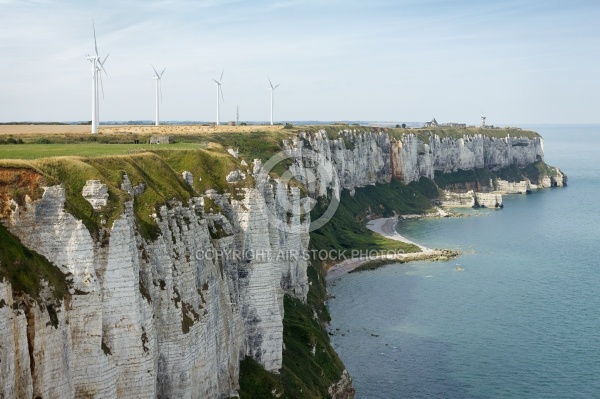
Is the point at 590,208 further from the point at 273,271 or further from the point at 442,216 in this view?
the point at 273,271

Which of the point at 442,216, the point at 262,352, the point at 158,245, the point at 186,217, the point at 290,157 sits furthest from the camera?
the point at 442,216

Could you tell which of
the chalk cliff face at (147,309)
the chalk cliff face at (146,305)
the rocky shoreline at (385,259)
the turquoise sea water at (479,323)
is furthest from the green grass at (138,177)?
the rocky shoreline at (385,259)

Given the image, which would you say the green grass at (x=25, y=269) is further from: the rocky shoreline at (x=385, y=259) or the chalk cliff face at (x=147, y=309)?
the rocky shoreline at (x=385, y=259)

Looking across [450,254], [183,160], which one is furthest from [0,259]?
[450,254]

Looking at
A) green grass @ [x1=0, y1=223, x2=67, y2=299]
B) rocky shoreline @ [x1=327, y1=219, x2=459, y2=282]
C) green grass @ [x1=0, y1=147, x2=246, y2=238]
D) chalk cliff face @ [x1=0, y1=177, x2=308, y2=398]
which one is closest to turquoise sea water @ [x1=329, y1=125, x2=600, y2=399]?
rocky shoreline @ [x1=327, y1=219, x2=459, y2=282]

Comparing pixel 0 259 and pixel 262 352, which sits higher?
pixel 0 259

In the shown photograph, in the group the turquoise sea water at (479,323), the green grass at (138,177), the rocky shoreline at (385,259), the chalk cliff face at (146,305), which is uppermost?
the green grass at (138,177)

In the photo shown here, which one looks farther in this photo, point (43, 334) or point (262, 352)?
point (262, 352)

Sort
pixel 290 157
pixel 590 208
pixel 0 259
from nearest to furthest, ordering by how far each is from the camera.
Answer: pixel 0 259
pixel 290 157
pixel 590 208
